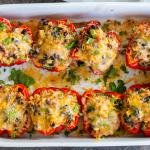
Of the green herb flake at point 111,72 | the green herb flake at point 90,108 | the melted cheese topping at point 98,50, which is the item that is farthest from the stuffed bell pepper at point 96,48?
the green herb flake at point 90,108

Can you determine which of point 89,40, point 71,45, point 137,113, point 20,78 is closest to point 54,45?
point 71,45

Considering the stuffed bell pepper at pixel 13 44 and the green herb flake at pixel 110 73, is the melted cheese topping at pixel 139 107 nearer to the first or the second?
the green herb flake at pixel 110 73

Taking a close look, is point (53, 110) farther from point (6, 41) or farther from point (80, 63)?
point (6, 41)

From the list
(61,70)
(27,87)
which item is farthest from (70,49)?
(27,87)

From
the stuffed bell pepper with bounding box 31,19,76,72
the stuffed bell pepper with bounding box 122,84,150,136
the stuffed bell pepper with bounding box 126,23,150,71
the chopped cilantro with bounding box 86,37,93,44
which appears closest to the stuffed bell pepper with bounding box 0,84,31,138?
the stuffed bell pepper with bounding box 31,19,76,72

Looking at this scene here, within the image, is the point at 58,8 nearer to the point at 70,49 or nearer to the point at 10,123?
the point at 70,49

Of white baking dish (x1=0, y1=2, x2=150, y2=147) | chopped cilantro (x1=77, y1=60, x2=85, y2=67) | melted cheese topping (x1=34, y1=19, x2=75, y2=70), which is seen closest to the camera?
white baking dish (x1=0, y1=2, x2=150, y2=147)

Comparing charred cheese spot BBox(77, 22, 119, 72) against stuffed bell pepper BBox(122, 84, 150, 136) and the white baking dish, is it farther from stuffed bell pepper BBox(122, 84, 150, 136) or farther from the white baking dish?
stuffed bell pepper BBox(122, 84, 150, 136)
